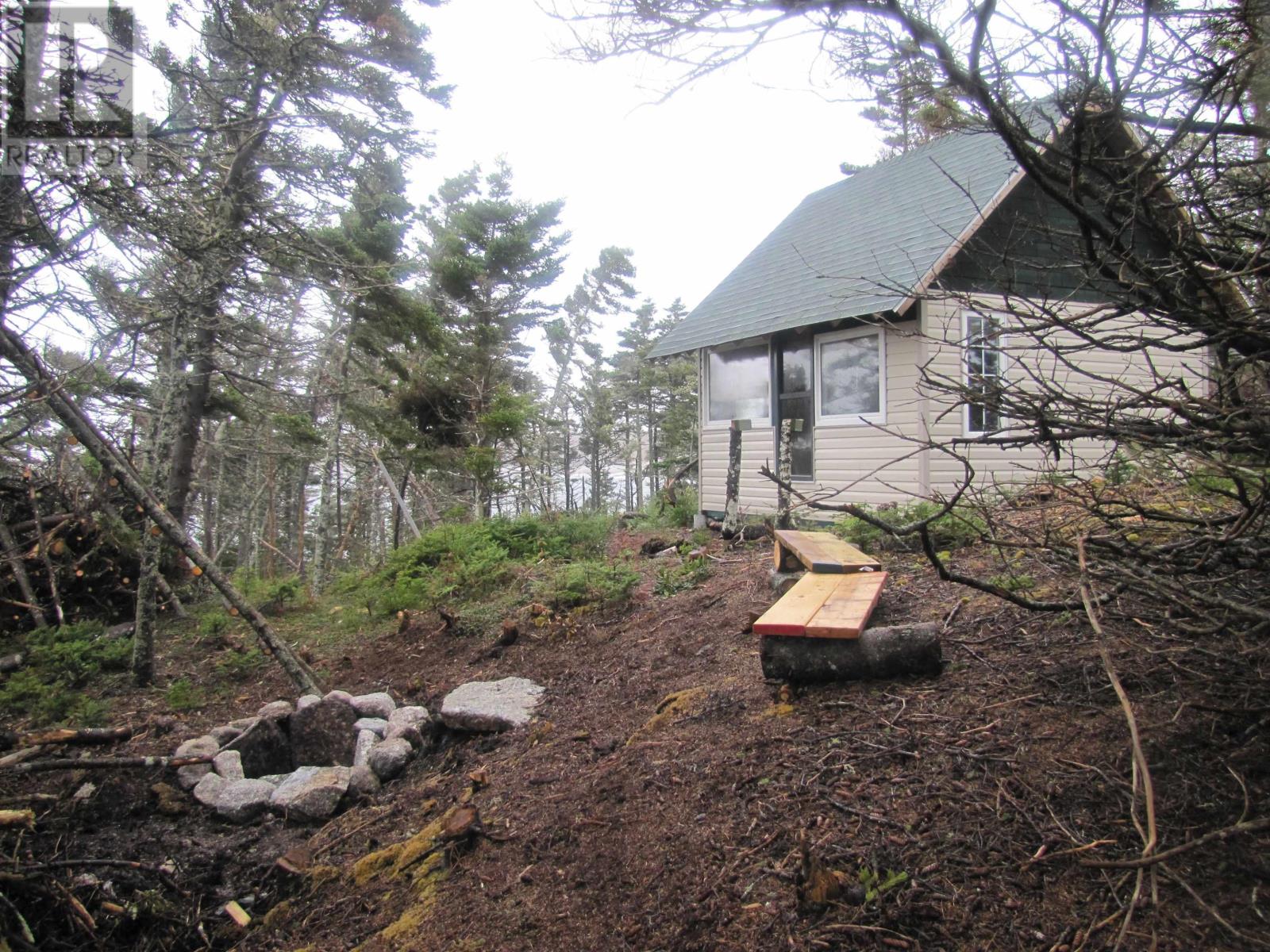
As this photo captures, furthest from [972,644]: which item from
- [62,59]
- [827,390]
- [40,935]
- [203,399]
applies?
[203,399]

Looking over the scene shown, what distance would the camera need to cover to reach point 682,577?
20.0 feet

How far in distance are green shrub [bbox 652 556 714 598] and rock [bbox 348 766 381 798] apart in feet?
9.18

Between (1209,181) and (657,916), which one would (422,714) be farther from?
(1209,181)

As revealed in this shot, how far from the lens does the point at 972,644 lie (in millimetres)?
2691

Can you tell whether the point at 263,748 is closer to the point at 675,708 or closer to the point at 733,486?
the point at 675,708

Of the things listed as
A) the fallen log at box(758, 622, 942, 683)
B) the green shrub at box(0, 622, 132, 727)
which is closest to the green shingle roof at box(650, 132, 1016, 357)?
the fallen log at box(758, 622, 942, 683)

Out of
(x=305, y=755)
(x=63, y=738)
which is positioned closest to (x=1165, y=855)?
(x=305, y=755)

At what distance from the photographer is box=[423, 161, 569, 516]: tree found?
41.0 ft

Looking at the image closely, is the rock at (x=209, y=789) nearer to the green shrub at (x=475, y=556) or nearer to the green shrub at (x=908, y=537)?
the green shrub at (x=475, y=556)

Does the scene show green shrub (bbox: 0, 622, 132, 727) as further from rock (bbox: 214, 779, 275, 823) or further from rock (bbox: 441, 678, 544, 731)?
rock (bbox: 441, 678, 544, 731)

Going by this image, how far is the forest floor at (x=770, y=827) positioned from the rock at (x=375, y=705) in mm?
733

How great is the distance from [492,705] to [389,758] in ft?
2.14

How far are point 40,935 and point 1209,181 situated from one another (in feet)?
16.4

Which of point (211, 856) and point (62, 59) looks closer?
point (211, 856)
